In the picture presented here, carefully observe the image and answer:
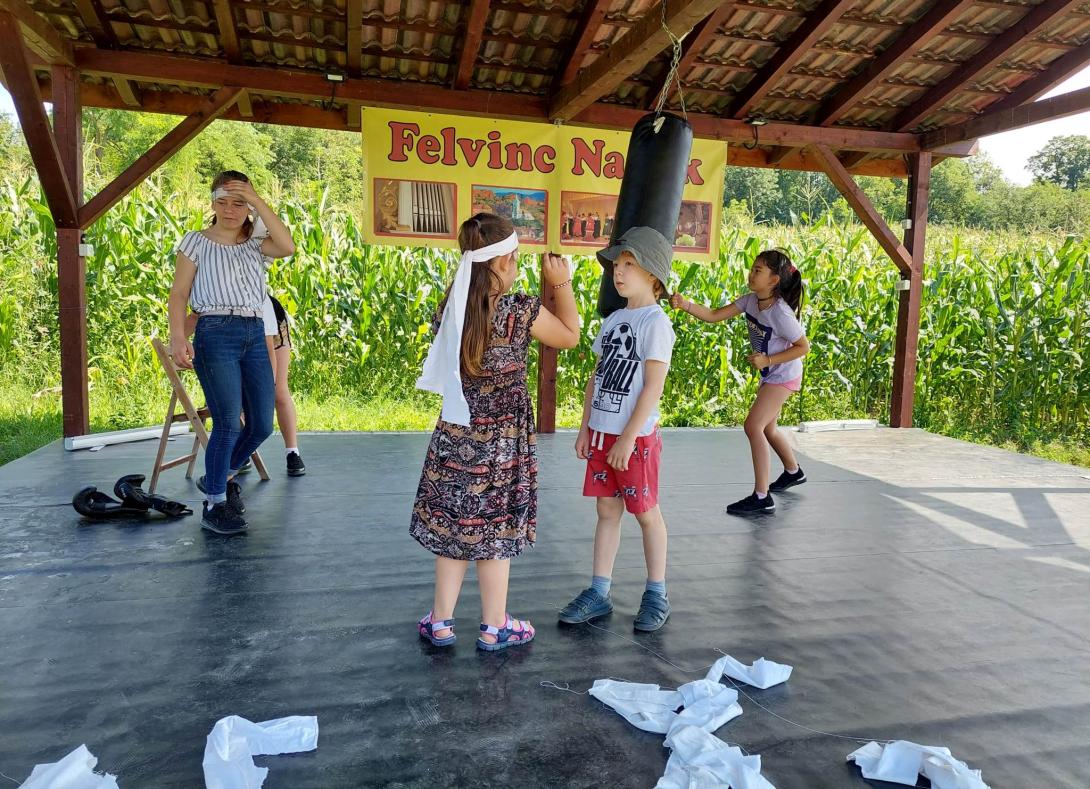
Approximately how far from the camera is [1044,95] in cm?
685

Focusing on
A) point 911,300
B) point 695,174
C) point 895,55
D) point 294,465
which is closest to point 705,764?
point 294,465

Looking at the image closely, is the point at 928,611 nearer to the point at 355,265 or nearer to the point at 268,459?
the point at 268,459

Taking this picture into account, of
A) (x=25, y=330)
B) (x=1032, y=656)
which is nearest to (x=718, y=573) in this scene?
(x=1032, y=656)

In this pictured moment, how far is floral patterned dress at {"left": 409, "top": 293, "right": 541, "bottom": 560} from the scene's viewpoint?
8.25ft

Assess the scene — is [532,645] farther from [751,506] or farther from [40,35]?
[40,35]

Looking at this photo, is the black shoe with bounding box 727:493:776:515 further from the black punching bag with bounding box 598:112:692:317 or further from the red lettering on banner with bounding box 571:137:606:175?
the red lettering on banner with bounding box 571:137:606:175

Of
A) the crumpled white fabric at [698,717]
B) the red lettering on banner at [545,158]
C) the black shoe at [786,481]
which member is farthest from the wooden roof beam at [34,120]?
the black shoe at [786,481]

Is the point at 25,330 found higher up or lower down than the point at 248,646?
higher up

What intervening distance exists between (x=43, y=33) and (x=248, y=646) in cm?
467

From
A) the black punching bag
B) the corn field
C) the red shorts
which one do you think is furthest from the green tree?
the red shorts

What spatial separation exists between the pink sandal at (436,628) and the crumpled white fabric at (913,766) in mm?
1279

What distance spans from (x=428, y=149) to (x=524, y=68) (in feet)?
3.31

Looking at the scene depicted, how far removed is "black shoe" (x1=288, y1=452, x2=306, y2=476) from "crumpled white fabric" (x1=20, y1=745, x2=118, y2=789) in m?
3.31

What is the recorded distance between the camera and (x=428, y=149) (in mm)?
6359
